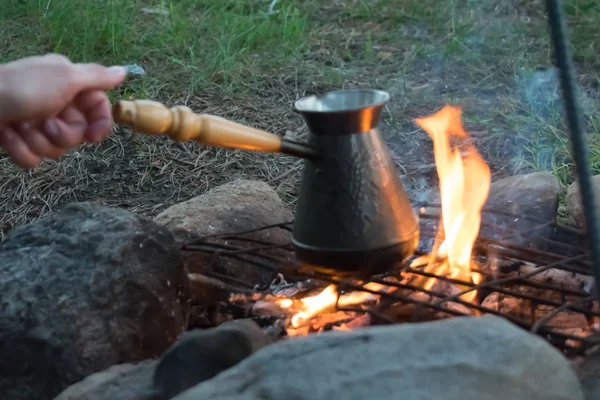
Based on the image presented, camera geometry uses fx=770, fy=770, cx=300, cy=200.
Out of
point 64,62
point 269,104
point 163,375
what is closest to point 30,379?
point 163,375

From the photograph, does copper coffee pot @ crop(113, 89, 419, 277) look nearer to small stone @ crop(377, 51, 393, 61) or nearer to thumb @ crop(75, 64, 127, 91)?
thumb @ crop(75, 64, 127, 91)

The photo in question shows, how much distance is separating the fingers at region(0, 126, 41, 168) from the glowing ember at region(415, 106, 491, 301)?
2.63 ft

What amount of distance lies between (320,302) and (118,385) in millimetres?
486

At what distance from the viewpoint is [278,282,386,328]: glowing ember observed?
1.54 metres

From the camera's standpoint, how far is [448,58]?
3.73m

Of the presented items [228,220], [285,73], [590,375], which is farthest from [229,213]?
[285,73]

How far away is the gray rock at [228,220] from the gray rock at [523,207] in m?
0.55

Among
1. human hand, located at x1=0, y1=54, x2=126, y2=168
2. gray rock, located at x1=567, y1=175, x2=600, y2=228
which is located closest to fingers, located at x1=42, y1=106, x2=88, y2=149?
human hand, located at x1=0, y1=54, x2=126, y2=168

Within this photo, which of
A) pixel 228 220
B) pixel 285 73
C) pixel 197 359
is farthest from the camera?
pixel 285 73

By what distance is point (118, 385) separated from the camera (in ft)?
3.98

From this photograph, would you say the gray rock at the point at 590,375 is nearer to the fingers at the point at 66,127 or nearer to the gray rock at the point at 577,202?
the gray rock at the point at 577,202

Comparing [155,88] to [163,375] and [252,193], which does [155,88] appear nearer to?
[252,193]

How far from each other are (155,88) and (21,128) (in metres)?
2.11

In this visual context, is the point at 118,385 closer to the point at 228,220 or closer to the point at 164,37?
the point at 228,220
